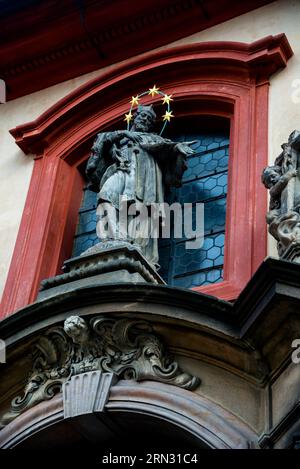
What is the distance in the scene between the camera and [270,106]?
8750 mm

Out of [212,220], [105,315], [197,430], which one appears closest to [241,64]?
[212,220]

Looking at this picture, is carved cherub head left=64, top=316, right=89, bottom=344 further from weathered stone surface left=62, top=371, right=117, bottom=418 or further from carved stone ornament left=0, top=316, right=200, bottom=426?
weathered stone surface left=62, top=371, right=117, bottom=418

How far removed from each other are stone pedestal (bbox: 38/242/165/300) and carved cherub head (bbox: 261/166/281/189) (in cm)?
102

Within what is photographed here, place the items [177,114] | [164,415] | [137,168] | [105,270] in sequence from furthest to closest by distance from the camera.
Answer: [177,114]
[137,168]
[105,270]
[164,415]

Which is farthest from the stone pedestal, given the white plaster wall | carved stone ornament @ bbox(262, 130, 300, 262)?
the white plaster wall

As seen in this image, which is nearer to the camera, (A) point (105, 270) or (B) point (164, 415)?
(B) point (164, 415)

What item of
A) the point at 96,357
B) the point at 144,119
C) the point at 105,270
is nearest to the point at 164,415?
the point at 96,357

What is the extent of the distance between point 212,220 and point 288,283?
2.48m

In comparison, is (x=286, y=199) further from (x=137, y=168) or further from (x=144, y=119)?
(x=144, y=119)

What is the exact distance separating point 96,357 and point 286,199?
1662mm

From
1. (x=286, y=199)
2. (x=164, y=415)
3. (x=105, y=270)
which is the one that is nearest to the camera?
(x=164, y=415)

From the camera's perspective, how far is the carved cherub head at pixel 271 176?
738 centimetres

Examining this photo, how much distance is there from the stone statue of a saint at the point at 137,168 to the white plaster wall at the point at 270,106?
2.67 feet
